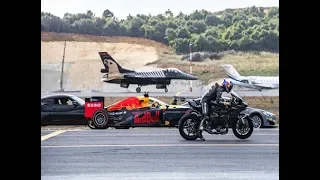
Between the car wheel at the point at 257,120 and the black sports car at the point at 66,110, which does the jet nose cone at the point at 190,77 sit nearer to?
the black sports car at the point at 66,110

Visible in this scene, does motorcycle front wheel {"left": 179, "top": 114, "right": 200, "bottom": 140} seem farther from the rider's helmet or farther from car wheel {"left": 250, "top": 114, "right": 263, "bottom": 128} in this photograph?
car wheel {"left": 250, "top": 114, "right": 263, "bottom": 128}

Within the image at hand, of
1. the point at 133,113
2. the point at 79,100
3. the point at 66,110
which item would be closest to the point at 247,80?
the point at 133,113

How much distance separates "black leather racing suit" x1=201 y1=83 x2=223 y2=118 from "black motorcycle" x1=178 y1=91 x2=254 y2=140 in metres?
0.04

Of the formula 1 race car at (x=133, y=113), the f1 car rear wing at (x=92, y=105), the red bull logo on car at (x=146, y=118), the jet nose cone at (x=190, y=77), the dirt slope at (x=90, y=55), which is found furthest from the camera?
the red bull logo on car at (x=146, y=118)

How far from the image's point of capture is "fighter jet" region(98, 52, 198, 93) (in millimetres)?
5563

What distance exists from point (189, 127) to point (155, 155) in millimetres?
908

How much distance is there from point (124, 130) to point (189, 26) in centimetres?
252

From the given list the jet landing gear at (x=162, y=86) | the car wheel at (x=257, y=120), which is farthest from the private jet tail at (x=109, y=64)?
the car wheel at (x=257, y=120)

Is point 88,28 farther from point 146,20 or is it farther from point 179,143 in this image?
point 179,143

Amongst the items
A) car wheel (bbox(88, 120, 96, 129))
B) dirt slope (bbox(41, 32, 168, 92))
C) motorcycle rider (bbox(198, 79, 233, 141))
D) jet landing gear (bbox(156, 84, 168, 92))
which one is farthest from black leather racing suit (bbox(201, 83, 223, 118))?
car wheel (bbox(88, 120, 96, 129))

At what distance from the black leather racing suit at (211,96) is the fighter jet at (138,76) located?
11.2 inches

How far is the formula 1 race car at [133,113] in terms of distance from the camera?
6438 mm
